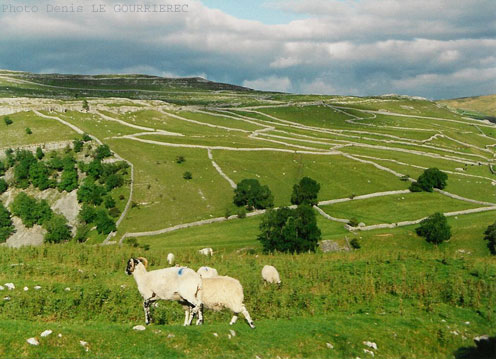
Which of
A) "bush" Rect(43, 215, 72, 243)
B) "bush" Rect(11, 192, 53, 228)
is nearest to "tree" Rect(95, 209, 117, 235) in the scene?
"bush" Rect(43, 215, 72, 243)

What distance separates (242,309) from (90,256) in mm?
17650

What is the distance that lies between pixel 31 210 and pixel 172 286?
82216mm

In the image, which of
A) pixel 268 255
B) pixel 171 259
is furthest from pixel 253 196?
pixel 171 259

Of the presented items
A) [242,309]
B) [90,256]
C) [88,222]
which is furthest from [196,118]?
[242,309]

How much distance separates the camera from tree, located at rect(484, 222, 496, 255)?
5916 cm

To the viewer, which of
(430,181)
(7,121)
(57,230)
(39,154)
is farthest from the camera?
(7,121)

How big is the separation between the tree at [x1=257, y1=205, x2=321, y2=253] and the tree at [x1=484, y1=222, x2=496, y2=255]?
2686 cm

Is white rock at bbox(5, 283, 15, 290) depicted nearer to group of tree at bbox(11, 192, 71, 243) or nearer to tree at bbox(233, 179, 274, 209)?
group of tree at bbox(11, 192, 71, 243)

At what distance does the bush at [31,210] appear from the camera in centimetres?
8462

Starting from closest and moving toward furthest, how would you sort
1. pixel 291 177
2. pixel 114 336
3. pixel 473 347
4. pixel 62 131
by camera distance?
pixel 114 336 → pixel 473 347 → pixel 291 177 → pixel 62 131

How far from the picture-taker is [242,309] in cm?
1733

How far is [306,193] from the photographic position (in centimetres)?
8950

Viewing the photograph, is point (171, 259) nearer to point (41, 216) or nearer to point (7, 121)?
point (41, 216)

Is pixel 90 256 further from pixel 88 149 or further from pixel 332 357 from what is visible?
pixel 88 149
